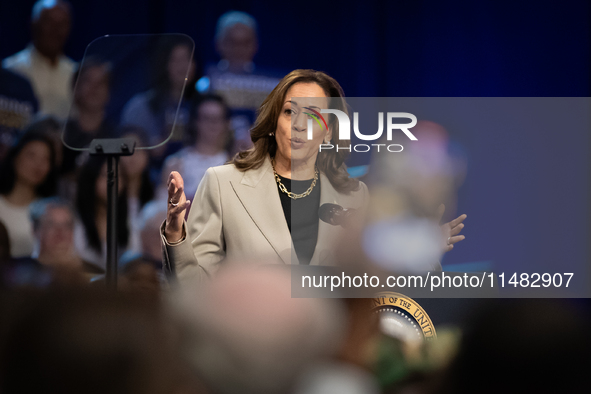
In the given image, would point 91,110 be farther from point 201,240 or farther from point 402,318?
point 402,318

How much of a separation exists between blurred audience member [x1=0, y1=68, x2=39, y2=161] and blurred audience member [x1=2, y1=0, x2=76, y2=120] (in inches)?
2.0

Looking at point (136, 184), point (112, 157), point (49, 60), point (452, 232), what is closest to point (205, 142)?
point (136, 184)

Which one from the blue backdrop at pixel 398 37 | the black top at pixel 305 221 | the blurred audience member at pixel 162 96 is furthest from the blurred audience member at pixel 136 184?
the black top at pixel 305 221

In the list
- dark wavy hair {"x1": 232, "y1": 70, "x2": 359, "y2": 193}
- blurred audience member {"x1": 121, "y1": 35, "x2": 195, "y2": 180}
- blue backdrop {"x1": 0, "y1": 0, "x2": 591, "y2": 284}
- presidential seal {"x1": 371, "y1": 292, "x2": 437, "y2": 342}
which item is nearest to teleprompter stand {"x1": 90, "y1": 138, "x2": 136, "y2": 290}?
blurred audience member {"x1": 121, "y1": 35, "x2": 195, "y2": 180}

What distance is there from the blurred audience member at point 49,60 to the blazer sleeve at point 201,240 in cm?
194

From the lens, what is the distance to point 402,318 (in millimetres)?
421

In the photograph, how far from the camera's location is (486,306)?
0.96 ft

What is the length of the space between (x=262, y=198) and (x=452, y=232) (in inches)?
20.6

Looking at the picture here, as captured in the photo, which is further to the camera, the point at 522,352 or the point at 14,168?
the point at 14,168

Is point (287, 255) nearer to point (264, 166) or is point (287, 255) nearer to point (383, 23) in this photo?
point (264, 166)

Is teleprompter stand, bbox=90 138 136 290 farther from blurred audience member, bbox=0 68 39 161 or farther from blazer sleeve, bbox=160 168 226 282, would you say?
blurred audience member, bbox=0 68 39 161

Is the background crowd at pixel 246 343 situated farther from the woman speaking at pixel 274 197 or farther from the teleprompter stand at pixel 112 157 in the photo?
the teleprompter stand at pixel 112 157

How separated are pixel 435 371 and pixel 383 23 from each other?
10.4 feet

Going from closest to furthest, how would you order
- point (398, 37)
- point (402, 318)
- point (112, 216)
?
point (402, 318), point (112, 216), point (398, 37)
